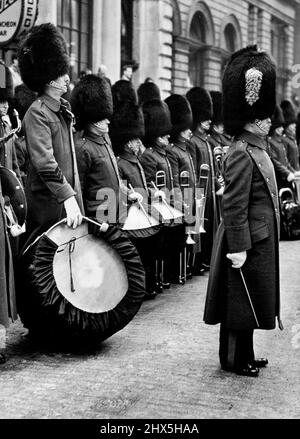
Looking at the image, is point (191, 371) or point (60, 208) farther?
point (60, 208)

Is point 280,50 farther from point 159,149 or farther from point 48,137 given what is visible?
point 48,137

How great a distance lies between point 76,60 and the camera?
17.9 metres

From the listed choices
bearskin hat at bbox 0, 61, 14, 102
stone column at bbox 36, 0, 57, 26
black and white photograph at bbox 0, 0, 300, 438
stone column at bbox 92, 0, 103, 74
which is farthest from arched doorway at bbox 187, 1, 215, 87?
black and white photograph at bbox 0, 0, 300, 438

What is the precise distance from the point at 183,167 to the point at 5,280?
3.83 m

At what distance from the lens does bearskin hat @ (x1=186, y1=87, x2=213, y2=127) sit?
9.55 m

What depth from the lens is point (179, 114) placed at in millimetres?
9141

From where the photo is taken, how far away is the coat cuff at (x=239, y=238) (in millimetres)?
4746

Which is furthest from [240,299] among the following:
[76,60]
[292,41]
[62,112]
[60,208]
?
[292,41]

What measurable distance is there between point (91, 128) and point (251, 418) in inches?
122

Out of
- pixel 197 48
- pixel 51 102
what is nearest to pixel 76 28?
pixel 197 48

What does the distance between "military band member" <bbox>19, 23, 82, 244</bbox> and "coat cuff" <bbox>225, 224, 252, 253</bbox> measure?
3.59 feet

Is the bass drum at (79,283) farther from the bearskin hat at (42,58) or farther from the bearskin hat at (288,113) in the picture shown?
the bearskin hat at (288,113)

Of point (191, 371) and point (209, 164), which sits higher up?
point (209, 164)
